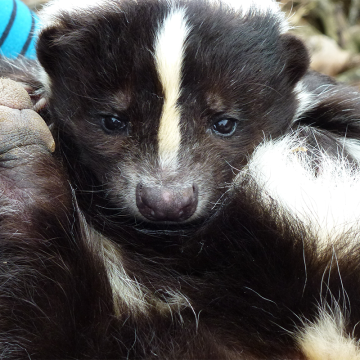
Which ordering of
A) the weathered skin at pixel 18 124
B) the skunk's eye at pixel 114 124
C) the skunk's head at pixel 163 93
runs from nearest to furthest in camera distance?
the weathered skin at pixel 18 124 < the skunk's head at pixel 163 93 < the skunk's eye at pixel 114 124

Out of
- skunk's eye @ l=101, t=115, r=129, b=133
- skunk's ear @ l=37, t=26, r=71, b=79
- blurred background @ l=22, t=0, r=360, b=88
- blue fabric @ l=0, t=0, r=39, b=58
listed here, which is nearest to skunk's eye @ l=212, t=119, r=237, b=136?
skunk's eye @ l=101, t=115, r=129, b=133

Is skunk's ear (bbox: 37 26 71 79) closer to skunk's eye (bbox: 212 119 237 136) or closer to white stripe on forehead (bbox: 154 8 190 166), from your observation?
white stripe on forehead (bbox: 154 8 190 166)

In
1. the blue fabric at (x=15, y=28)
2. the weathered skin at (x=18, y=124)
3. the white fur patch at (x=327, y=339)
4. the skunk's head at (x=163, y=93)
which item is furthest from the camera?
the blue fabric at (x=15, y=28)

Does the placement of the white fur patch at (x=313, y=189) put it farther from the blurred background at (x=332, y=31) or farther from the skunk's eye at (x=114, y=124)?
the blurred background at (x=332, y=31)

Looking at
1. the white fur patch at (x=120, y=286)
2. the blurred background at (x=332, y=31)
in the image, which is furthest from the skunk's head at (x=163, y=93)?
the blurred background at (x=332, y=31)

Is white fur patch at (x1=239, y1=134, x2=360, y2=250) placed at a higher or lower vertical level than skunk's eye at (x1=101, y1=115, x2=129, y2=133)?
higher

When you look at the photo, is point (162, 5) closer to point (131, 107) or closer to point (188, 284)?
point (131, 107)

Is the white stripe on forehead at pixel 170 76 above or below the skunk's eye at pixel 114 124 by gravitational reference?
above
